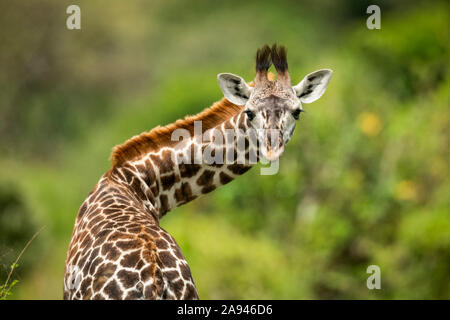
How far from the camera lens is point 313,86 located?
10.0 meters

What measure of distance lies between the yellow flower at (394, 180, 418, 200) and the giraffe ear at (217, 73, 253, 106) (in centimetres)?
1342

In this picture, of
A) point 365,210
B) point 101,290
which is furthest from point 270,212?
point 101,290

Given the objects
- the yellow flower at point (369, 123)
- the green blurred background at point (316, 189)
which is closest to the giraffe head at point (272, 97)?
the green blurred background at point (316, 189)

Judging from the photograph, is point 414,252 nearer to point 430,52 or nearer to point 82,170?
point 430,52

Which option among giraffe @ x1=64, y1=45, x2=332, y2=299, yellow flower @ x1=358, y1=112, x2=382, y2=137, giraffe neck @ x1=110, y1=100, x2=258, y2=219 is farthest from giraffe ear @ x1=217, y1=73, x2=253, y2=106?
yellow flower @ x1=358, y1=112, x2=382, y2=137

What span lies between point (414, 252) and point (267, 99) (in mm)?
13171

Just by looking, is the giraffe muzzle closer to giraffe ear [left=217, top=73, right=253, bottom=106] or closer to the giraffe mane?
giraffe ear [left=217, top=73, right=253, bottom=106]

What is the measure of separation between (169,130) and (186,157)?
43cm

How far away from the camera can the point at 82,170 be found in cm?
3269

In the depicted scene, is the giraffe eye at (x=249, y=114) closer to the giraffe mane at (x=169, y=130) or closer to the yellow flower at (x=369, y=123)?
the giraffe mane at (x=169, y=130)

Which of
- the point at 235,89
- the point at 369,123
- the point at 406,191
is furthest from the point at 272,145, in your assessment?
the point at 369,123

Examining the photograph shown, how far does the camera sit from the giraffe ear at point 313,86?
9938mm

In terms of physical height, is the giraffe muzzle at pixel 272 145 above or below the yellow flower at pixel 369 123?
above

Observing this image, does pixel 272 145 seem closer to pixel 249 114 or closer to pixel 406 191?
pixel 249 114
